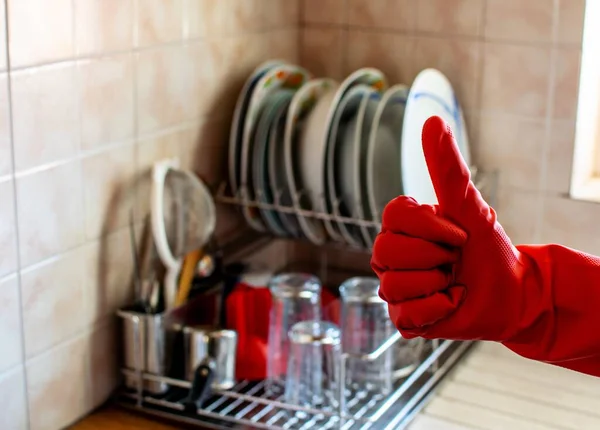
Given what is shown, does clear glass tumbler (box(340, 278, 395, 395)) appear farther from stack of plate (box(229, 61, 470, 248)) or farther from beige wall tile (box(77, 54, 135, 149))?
beige wall tile (box(77, 54, 135, 149))

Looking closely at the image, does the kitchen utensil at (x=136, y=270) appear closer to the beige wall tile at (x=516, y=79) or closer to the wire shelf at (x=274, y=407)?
the wire shelf at (x=274, y=407)

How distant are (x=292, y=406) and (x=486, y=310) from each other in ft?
1.54

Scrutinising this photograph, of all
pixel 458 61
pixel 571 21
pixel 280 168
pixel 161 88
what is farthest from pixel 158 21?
pixel 571 21

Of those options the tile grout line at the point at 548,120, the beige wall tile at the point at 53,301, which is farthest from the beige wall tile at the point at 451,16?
the beige wall tile at the point at 53,301

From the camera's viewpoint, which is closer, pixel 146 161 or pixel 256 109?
pixel 146 161

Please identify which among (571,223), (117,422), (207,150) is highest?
(207,150)

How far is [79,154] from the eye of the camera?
3.87ft

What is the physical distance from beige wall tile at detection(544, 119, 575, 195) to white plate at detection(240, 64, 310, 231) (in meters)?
0.43

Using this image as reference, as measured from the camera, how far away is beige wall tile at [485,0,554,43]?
1.41 metres

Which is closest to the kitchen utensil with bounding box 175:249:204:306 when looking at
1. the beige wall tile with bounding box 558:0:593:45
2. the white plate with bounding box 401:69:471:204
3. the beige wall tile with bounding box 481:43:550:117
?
the white plate with bounding box 401:69:471:204

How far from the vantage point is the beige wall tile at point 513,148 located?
4.80 feet

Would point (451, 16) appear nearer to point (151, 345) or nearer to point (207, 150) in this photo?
point (207, 150)

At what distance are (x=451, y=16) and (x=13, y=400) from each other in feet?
2.92

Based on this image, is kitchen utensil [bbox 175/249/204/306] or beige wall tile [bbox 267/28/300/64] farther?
beige wall tile [bbox 267/28/300/64]
